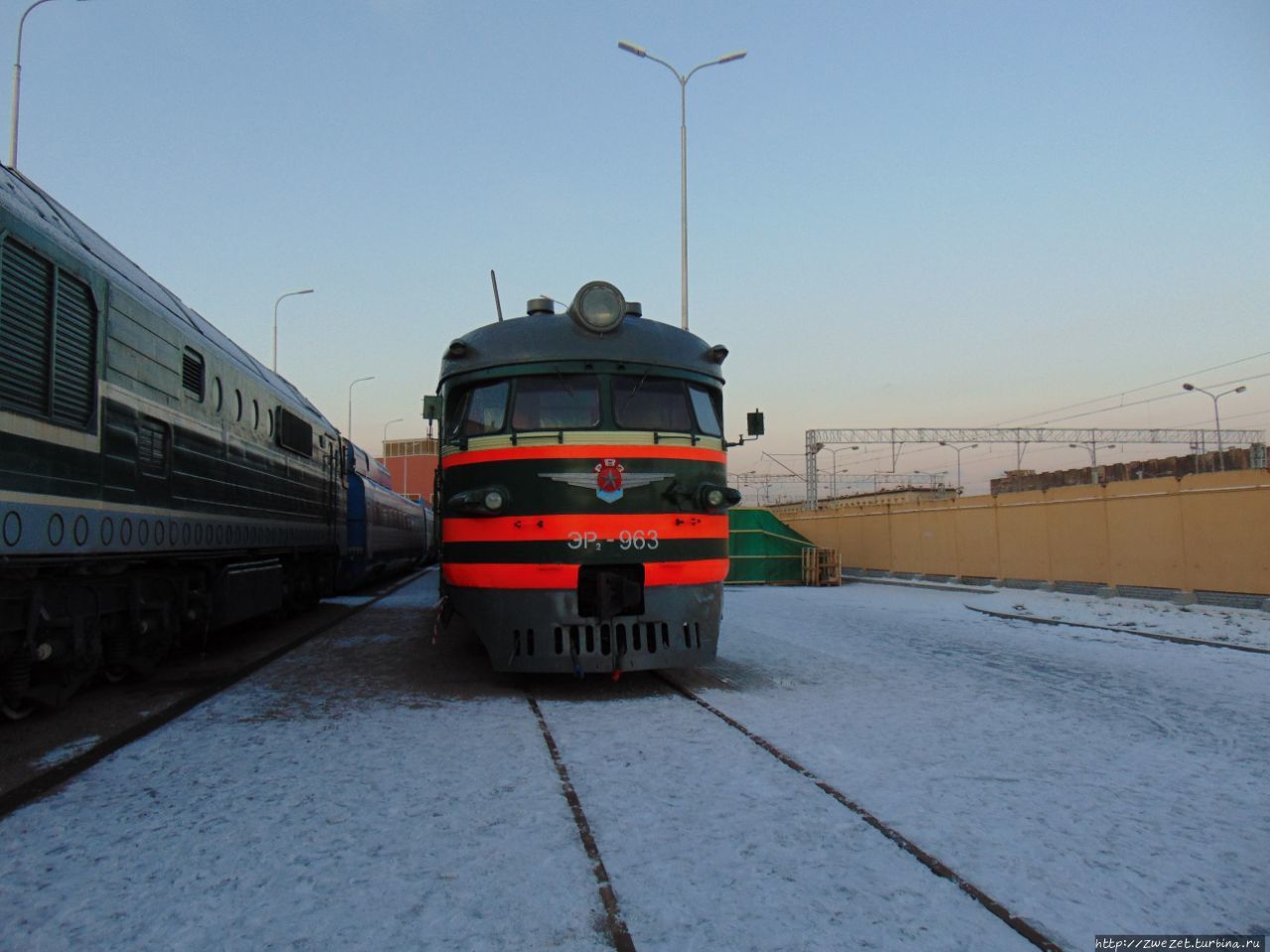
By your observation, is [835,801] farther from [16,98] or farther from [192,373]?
[16,98]

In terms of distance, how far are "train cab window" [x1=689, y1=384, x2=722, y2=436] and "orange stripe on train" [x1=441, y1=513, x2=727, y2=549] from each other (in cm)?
101

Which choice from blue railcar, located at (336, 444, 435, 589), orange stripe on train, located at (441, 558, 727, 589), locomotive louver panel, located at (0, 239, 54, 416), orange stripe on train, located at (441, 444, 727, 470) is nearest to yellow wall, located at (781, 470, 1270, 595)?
orange stripe on train, located at (441, 558, 727, 589)

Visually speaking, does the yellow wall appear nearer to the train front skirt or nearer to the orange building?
the train front skirt

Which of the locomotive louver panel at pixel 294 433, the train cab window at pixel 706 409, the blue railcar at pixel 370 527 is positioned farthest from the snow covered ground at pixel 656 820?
the blue railcar at pixel 370 527

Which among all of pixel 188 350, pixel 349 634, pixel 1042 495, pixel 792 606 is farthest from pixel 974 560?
pixel 188 350

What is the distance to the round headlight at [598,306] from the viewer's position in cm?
705

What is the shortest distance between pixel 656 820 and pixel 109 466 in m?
4.63

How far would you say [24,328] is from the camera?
488 cm

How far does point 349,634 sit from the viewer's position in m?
10.8

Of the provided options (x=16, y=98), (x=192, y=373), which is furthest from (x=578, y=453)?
(x=16, y=98)

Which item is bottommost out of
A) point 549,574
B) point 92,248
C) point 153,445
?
point 549,574

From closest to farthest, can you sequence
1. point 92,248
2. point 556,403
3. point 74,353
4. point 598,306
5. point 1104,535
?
point 74,353 < point 92,248 < point 556,403 < point 598,306 < point 1104,535

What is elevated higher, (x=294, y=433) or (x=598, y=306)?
(x=598, y=306)

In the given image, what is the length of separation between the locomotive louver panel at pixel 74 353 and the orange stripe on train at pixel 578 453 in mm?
2750
